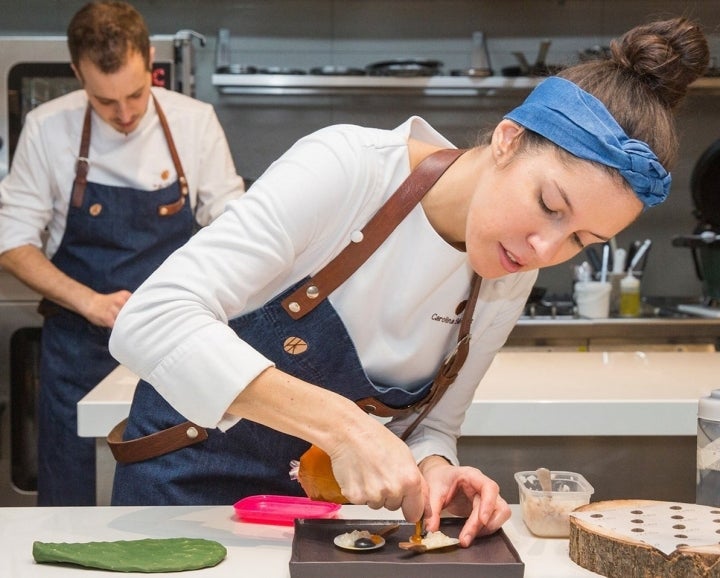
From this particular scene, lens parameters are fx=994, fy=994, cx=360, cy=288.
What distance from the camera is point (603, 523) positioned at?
1274 millimetres

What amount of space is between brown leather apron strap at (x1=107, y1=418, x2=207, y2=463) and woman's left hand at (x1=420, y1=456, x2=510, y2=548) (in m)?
0.37

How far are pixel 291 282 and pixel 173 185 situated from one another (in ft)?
5.42

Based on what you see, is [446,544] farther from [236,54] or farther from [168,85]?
[236,54]

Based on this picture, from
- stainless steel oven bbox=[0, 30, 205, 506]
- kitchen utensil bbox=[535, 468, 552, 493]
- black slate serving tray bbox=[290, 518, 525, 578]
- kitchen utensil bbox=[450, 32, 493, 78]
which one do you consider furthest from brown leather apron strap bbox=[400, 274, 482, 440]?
kitchen utensil bbox=[450, 32, 493, 78]

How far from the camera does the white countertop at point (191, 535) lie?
1222mm

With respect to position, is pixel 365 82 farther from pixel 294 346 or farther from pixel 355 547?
pixel 355 547

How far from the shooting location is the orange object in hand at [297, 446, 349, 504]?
1437 millimetres

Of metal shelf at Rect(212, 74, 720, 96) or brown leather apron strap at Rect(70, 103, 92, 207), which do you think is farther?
metal shelf at Rect(212, 74, 720, 96)

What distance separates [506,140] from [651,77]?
0.21m

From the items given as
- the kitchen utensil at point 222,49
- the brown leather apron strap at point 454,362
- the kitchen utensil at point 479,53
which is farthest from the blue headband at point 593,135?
the kitchen utensil at point 222,49

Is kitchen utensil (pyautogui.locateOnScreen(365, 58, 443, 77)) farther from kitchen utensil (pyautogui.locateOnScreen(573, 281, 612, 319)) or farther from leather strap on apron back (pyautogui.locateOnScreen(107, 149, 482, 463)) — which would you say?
leather strap on apron back (pyautogui.locateOnScreen(107, 149, 482, 463))

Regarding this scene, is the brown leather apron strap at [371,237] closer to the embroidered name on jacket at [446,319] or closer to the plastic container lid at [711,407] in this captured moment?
the embroidered name on jacket at [446,319]

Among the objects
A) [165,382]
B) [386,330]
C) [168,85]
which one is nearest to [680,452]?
[386,330]

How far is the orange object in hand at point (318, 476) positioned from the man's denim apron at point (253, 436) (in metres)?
0.15
